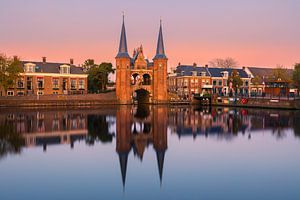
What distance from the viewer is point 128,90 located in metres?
68.7

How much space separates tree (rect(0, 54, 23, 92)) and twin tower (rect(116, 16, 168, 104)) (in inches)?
798

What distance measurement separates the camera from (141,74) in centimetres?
7194

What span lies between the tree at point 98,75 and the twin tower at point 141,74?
9606 millimetres

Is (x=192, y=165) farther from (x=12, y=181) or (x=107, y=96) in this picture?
(x=107, y=96)

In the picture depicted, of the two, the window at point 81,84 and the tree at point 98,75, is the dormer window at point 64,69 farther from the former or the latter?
the tree at point 98,75

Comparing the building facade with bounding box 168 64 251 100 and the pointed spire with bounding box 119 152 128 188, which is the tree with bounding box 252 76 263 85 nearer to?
the building facade with bounding box 168 64 251 100

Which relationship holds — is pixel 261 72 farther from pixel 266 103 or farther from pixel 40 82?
pixel 40 82

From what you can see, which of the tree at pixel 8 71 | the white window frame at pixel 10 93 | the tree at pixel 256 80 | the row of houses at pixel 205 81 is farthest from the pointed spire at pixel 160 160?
the tree at pixel 256 80

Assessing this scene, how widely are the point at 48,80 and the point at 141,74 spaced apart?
1994cm

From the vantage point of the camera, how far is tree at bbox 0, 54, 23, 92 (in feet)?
186

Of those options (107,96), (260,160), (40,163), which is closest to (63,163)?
(40,163)

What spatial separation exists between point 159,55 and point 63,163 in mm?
57272

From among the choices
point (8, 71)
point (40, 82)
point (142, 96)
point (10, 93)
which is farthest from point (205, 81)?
point (8, 71)

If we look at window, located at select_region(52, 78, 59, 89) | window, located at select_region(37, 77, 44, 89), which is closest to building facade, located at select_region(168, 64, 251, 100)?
window, located at select_region(52, 78, 59, 89)
